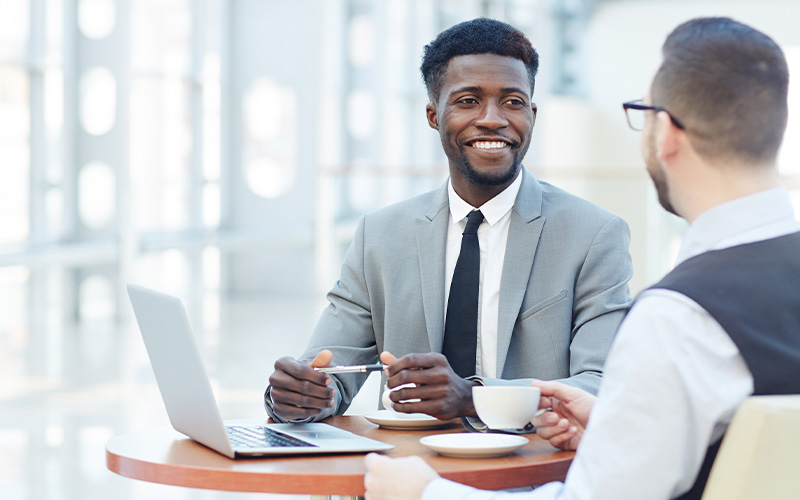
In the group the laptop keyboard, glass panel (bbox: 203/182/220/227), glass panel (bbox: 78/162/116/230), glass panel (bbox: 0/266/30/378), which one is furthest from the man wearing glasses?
glass panel (bbox: 203/182/220/227)

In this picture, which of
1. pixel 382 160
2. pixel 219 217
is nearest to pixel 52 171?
pixel 219 217

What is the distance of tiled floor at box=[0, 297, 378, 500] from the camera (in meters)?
3.53

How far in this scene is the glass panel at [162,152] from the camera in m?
9.12

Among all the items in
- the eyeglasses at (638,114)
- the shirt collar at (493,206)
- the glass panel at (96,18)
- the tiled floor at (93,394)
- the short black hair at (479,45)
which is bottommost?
the tiled floor at (93,394)

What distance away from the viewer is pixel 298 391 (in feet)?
5.66

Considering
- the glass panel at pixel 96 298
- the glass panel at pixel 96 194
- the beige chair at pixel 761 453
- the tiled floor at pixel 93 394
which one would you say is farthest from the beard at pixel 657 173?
the glass panel at pixel 96 298

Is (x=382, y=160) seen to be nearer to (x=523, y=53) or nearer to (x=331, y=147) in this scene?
(x=331, y=147)

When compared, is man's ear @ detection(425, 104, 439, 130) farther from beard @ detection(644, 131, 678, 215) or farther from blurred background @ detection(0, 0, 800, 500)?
blurred background @ detection(0, 0, 800, 500)

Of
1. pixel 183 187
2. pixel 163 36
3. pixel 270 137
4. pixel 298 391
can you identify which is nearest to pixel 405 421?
pixel 298 391

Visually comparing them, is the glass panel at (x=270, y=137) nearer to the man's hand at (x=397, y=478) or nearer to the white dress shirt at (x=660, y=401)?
the man's hand at (x=397, y=478)

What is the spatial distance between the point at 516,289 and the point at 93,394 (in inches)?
142

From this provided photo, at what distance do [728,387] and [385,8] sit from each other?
1180 centimetres

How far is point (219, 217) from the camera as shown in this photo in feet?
35.5

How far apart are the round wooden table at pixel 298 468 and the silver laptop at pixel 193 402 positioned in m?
0.02
